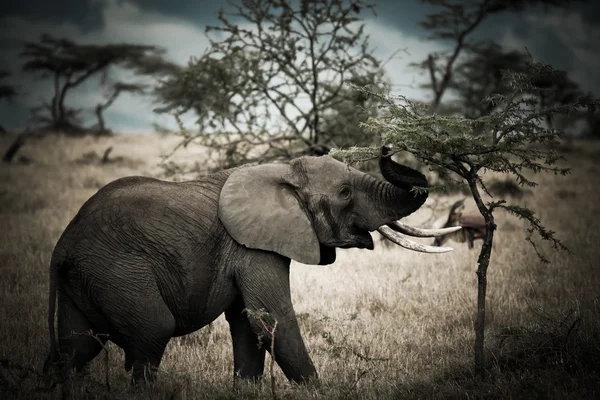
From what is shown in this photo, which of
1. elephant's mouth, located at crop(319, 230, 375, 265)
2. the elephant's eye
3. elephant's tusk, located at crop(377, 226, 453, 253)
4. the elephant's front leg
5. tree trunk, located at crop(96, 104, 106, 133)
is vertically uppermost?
the elephant's eye

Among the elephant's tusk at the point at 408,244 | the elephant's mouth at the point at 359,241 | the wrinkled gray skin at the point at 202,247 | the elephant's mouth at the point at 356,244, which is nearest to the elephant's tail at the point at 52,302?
the wrinkled gray skin at the point at 202,247

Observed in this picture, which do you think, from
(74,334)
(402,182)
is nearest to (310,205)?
(402,182)

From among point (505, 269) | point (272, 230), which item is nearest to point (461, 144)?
point (272, 230)

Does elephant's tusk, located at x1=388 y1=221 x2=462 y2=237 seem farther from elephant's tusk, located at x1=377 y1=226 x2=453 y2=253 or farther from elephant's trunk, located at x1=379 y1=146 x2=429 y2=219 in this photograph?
elephant's trunk, located at x1=379 y1=146 x2=429 y2=219

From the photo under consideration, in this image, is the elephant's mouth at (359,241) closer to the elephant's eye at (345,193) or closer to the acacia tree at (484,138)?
the elephant's eye at (345,193)

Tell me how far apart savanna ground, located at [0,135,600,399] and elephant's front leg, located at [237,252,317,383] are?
9.2 inches

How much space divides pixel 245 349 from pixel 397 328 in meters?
2.16

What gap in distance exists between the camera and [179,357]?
580cm

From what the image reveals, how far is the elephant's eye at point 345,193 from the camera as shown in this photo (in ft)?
15.8

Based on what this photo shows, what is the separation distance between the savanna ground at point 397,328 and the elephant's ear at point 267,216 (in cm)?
115

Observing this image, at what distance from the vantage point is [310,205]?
4.82 metres

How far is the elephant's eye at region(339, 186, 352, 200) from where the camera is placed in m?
4.81

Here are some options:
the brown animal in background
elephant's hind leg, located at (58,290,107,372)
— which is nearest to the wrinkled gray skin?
elephant's hind leg, located at (58,290,107,372)

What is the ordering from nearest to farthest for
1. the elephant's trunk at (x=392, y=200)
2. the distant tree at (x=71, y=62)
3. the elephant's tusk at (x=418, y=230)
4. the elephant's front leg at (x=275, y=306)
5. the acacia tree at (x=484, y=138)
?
1. the acacia tree at (x=484, y=138)
2. the elephant's front leg at (x=275, y=306)
3. the elephant's trunk at (x=392, y=200)
4. the elephant's tusk at (x=418, y=230)
5. the distant tree at (x=71, y=62)
